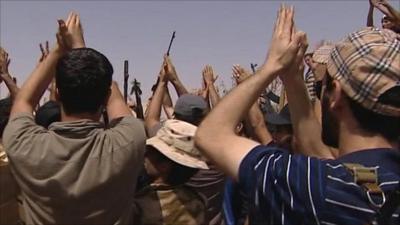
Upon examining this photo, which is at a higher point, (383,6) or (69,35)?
(69,35)

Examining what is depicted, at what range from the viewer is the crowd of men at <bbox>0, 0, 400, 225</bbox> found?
1.79m

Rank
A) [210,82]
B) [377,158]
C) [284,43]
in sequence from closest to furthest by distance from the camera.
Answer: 1. [377,158]
2. [284,43]
3. [210,82]

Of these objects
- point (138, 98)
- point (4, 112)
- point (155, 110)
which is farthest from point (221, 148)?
point (138, 98)

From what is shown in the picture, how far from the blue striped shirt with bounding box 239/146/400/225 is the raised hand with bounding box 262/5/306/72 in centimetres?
36

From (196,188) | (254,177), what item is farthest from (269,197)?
(196,188)

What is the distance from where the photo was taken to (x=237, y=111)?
197cm

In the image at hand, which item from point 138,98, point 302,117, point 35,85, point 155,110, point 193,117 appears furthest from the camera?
point 138,98

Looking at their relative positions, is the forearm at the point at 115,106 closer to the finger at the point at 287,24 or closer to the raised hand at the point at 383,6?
the finger at the point at 287,24

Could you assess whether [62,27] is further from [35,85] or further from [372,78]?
[372,78]

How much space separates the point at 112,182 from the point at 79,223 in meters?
0.23

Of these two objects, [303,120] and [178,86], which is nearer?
[303,120]

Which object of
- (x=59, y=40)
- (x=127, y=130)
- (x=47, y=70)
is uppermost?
(x=59, y=40)

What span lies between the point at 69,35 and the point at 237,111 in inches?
48.0

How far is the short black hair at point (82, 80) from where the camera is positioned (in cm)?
255
